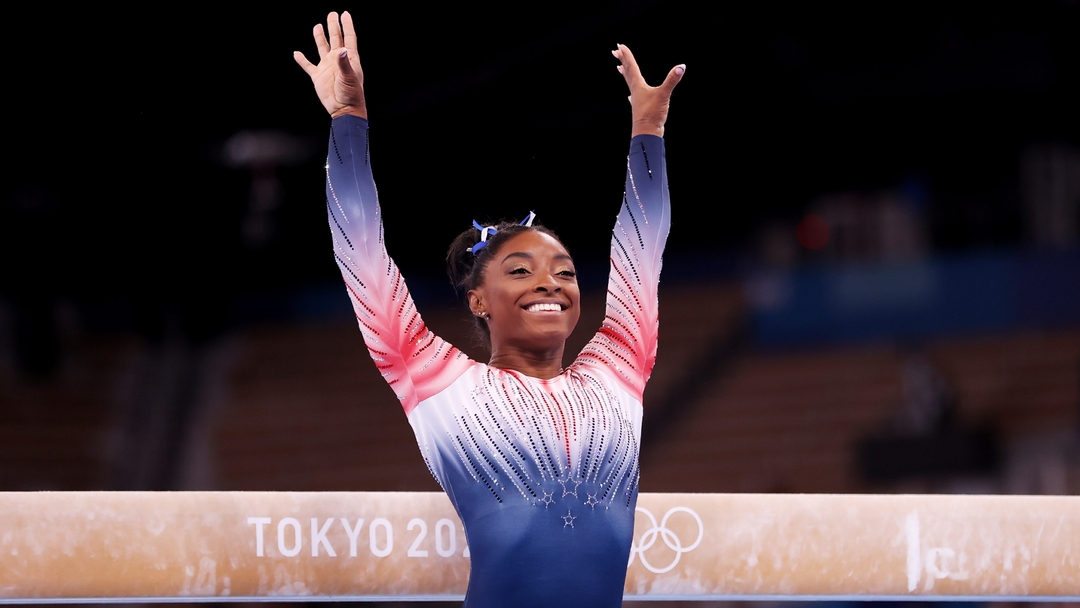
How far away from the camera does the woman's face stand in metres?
2.65

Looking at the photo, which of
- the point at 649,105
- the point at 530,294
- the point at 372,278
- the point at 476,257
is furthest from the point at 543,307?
the point at 649,105

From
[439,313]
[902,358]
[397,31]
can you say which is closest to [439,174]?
[397,31]

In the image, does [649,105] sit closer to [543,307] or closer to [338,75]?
[543,307]

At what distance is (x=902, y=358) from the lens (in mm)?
9391

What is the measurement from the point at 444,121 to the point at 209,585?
5072 millimetres

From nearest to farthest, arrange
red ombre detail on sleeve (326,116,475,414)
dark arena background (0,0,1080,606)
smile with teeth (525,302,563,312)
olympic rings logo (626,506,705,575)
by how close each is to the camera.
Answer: red ombre detail on sleeve (326,116,475,414), smile with teeth (525,302,563,312), olympic rings logo (626,506,705,575), dark arena background (0,0,1080,606)

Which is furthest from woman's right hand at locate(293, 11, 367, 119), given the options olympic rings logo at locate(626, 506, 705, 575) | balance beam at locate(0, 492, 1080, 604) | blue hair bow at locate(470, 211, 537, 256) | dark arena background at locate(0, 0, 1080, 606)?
dark arena background at locate(0, 0, 1080, 606)

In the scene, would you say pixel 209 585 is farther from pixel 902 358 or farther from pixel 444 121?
pixel 902 358

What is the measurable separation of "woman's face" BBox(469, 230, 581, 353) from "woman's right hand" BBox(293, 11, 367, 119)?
20.2 inches

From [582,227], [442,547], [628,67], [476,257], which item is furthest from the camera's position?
[582,227]

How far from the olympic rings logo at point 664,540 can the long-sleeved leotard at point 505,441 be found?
1.30 feet

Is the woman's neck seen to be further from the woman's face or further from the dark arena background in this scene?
the dark arena background

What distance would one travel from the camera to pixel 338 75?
2.59 meters

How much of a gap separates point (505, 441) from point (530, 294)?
15.0 inches
